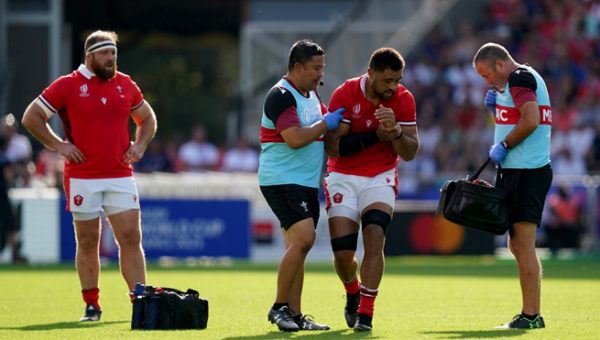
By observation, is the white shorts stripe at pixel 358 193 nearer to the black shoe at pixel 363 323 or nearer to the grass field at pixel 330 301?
the black shoe at pixel 363 323

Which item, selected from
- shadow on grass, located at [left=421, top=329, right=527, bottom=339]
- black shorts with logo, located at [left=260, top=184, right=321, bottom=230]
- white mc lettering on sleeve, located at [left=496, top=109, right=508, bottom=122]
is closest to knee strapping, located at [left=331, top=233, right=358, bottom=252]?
black shorts with logo, located at [left=260, top=184, right=321, bottom=230]

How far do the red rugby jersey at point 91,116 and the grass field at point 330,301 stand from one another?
4.56ft

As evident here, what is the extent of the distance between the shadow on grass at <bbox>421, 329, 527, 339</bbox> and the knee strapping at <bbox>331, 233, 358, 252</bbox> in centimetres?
98

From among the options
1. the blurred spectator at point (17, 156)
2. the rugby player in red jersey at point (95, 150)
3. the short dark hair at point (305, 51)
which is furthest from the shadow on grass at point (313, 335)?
the blurred spectator at point (17, 156)

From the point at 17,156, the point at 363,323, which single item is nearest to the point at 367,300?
the point at 363,323

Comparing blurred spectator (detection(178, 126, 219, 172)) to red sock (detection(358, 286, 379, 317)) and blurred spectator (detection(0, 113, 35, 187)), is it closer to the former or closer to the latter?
blurred spectator (detection(0, 113, 35, 187))

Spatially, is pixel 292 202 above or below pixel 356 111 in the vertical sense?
below

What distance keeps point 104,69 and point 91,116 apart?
44cm

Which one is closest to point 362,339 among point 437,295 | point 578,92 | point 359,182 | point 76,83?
point 359,182

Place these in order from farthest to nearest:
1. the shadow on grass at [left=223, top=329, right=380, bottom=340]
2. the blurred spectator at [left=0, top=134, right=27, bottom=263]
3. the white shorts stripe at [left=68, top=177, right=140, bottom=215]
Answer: the blurred spectator at [left=0, top=134, right=27, bottom=263], the white shorts stripe at [left=68, top=177, right=140, bottom=215], the shadow on grass at [left=223, top=329, right=380, bottom=340]

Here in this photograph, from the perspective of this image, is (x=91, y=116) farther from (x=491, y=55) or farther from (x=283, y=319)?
(x=491, y=55)

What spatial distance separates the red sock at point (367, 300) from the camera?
10.6 metres

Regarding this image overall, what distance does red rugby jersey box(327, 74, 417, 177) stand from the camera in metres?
11.0

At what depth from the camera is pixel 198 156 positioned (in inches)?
1176
